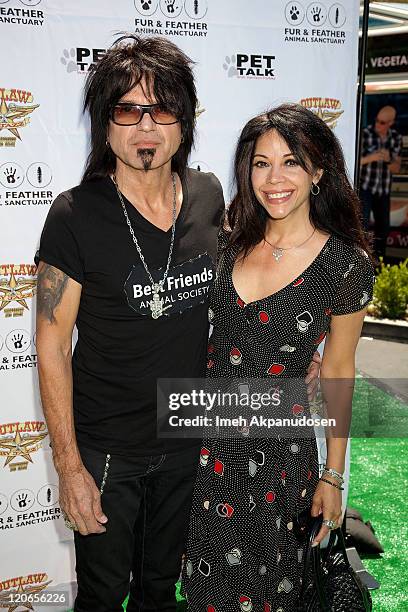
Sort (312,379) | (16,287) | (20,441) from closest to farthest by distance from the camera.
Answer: (312,379), (16,287), (20,441)

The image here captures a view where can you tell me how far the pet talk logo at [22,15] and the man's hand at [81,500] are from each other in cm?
158

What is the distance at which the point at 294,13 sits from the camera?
112 inches

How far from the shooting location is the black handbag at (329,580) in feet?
6.73

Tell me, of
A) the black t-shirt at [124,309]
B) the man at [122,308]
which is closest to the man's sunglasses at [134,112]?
the man at [122,308]

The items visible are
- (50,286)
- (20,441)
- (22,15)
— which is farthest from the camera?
(20,441)

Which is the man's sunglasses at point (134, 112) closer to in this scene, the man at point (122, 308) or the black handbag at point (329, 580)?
the man at point (122, 308)

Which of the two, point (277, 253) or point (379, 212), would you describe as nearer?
point (277, 253)

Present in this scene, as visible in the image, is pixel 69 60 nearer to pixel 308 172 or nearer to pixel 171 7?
pixel 171 7

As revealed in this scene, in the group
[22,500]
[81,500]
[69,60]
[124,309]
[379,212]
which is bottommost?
[22,500]

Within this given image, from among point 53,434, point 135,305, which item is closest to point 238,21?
point 135,305

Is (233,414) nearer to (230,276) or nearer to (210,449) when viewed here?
(210,449)

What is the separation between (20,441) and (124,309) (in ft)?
3.55

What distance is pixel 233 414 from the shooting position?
220 centimetres

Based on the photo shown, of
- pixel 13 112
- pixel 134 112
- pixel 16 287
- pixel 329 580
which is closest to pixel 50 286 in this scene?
pixel 134 112
